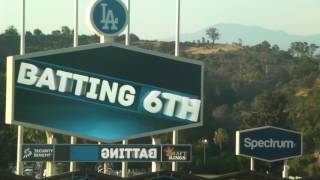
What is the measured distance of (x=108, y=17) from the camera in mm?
26234

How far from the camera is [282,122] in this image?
7075cm

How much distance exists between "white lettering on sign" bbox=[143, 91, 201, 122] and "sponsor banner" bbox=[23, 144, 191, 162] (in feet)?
4.71

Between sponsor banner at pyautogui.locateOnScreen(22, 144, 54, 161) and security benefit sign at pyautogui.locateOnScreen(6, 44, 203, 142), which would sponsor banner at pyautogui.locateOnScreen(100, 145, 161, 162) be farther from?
sponsor banner at pyautogui.locateOnScreen(22, 144, 54, 161)

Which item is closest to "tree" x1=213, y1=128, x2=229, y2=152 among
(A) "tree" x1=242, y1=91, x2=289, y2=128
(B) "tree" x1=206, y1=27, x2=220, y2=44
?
(A) "tree" x1=242, y1=91, x2=289, y2=128

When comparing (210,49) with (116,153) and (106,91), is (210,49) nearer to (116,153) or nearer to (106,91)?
(106,91)

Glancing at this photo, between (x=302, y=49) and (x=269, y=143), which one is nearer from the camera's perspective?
(x=269, y=143)

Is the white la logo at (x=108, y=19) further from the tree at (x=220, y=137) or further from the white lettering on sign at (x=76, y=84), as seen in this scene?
A: the tree at (x=220, y=137)

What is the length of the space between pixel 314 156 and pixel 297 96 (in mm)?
36796

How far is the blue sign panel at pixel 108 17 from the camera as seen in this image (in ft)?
84.5

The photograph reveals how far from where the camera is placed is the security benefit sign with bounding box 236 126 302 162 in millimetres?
27984

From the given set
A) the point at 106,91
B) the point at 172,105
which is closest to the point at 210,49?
the point at 172,105

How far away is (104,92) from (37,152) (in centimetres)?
323

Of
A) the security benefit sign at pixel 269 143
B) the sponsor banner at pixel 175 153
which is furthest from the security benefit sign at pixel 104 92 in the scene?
the security benefit sign at pixel 269 143

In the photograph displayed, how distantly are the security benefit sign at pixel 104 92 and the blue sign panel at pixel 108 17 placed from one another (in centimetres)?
61
